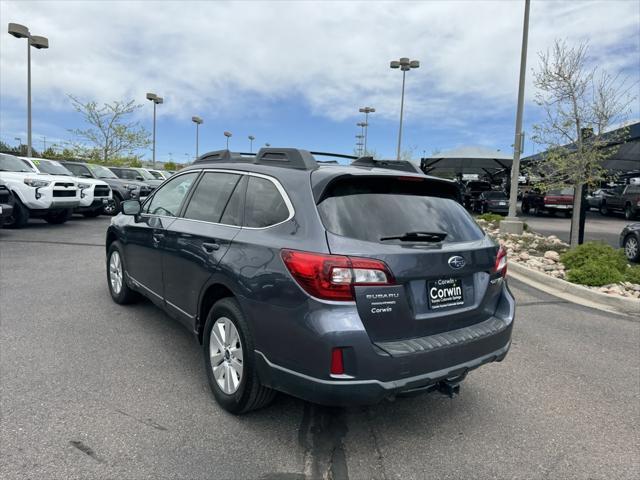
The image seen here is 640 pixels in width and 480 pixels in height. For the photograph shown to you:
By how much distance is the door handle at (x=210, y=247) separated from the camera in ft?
10.9

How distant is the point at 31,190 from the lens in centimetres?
1148

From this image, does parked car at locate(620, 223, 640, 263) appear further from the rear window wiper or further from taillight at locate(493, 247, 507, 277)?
the rear window wiper

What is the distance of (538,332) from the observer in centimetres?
534

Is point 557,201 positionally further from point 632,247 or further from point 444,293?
point 444,293

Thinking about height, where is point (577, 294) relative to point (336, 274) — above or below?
below

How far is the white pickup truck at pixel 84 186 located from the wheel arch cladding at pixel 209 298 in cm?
Result: 1157

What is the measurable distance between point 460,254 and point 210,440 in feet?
6.23

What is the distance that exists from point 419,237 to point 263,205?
1044mm

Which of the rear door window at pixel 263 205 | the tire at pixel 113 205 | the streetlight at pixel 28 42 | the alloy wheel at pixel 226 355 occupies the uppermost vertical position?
the streetlight at pixel 28 42

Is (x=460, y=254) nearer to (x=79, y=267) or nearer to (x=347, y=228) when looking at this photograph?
(x=347, y=228)

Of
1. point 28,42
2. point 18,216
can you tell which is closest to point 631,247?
point 18,216

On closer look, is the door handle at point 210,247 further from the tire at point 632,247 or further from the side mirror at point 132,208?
the tire at point 632,247

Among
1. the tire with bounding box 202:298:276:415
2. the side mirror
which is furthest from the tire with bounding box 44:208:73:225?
→ the tire with bounding box 202:298:276:415

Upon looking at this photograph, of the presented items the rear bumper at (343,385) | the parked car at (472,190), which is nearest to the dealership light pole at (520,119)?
the rear bumper at (343,385)
